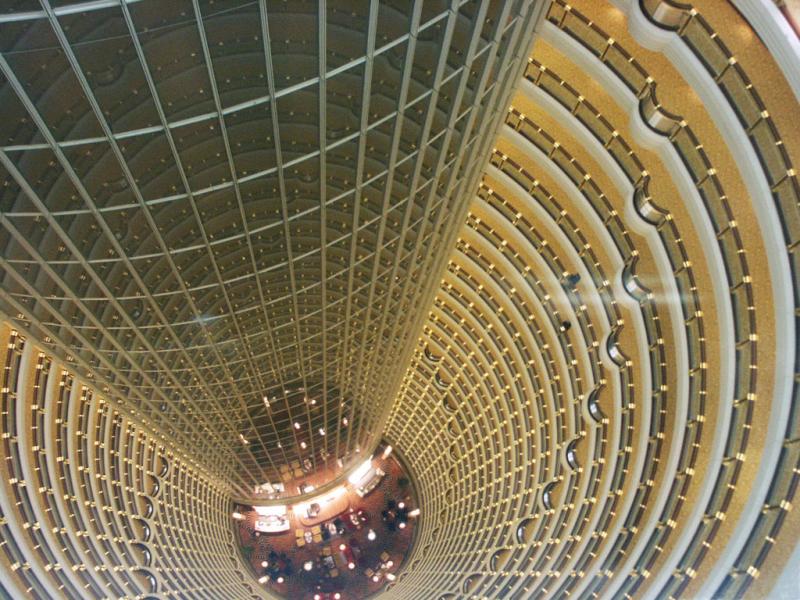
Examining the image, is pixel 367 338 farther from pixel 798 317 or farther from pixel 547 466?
pixel 798 317

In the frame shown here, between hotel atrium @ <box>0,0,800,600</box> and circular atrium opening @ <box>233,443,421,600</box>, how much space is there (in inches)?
239

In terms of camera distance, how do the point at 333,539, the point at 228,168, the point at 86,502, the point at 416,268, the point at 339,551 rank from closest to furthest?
the point at 228,168 < the point at 416,268 < the point at 86,502 < the point at 339,551 < the point at 333,539

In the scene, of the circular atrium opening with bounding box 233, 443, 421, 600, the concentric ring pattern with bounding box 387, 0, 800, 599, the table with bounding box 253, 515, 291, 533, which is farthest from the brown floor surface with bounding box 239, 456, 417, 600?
the concentric ring pattern with bounding box 387, 0, 800, 599

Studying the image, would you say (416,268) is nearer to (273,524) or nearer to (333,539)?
(333,539)

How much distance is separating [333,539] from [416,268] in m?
27.2

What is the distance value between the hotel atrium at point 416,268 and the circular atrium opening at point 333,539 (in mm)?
6067

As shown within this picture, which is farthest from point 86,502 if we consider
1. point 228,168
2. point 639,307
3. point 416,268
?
point 639,307

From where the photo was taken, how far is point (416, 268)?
76.7 ft

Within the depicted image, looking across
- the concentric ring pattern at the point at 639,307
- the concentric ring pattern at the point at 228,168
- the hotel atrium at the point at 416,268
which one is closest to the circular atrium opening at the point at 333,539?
the hotel atrium at the point at 416,268

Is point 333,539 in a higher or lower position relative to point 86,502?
lower

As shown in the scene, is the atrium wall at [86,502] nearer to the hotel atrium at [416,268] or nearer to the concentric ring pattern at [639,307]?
the hotel atrium at [416,268]

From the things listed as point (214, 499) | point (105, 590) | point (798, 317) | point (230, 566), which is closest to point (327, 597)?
point (230, 566)

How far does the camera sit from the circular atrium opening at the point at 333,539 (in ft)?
136

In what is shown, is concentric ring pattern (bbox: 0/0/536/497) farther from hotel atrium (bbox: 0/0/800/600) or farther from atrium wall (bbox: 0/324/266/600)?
atrium wall (bbox: 0/324/266/600)
